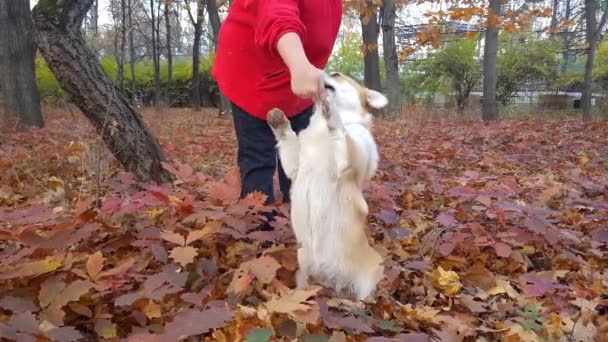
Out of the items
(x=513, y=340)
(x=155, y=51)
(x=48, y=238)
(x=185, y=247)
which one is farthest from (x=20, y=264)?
(x=155, y=51)

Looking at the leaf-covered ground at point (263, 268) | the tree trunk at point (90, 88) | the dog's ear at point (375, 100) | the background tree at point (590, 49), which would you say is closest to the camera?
the leaf-covered ground at point (263, 268)

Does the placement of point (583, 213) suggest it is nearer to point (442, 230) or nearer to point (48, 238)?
point (442, 230)

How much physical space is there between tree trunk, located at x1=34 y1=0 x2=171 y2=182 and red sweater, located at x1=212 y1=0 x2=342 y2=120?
3.47 feet

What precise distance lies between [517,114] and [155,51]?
40.9ft

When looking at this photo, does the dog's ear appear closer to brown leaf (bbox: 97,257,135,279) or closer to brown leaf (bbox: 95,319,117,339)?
brown leaf (bbox: 97,257,135,279)

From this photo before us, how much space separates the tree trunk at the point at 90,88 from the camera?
3086 mm

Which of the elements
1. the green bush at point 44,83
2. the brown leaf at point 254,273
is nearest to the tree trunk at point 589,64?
the brown leaf at point 254,273

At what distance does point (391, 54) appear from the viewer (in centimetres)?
1183

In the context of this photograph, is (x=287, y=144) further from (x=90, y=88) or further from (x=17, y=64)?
(x=17, y=64)

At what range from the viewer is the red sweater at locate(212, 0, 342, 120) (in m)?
2.23

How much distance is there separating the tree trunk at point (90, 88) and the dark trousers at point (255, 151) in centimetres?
100

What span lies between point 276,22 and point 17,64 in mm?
7287

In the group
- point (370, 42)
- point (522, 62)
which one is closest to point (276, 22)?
point (370, 42)

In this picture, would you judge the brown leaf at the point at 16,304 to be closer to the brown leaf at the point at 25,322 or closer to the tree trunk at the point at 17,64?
the brown leaf at the point at 25,322
